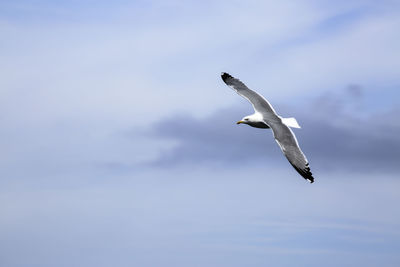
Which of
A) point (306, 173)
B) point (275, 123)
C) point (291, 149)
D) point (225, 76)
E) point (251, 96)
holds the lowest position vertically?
point (306, 173)

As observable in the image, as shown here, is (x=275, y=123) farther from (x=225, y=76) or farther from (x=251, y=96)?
(x=225, y=76)

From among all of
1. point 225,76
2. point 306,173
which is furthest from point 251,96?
point 306,173

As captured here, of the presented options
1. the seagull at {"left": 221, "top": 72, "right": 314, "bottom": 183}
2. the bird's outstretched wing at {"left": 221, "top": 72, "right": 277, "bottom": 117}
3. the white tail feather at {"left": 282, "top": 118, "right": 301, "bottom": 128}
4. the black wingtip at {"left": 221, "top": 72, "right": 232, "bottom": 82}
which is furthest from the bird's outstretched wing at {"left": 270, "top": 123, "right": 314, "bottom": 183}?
the black wingtip at {"left": 221, "top": 72, "right": 232, "bottom": 82}

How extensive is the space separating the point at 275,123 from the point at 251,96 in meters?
4.41

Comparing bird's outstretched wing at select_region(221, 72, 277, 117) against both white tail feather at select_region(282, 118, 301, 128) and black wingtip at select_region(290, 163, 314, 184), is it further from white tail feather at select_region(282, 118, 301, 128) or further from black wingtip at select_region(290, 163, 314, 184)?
black wingtip at select_region(290, 163, 314, 184)

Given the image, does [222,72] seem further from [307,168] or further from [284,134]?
[307,168]

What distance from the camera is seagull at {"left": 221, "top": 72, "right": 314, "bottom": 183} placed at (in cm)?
2898

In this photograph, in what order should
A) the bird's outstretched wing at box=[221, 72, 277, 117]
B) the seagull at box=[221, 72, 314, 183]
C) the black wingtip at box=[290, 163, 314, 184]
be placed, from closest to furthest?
the black wingtip at box=[290, 163, 314, 184] → the seagull at box=[221, 72, 314, 183] → the bird's outstretched wing at box=[221, 72, 277, 117]

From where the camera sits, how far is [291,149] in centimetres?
2970

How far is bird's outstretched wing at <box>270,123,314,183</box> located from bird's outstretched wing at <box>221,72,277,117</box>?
261cm

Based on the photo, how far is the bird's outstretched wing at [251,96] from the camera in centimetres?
3444

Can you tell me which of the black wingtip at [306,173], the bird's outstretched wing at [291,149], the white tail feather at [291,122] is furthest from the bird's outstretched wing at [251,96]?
the black wingtip at [306,173]

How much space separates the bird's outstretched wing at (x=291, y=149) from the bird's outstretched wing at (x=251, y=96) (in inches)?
103

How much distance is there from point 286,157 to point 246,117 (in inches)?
188
